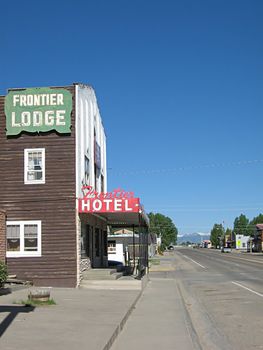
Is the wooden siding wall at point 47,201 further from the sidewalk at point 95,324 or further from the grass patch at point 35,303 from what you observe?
the grass patch at point 35,303

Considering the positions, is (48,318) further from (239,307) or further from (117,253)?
(117,253)

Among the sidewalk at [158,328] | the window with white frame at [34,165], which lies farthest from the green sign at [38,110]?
the sidewalk at [158,328]

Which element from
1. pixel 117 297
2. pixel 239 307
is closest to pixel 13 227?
pixel 117 297

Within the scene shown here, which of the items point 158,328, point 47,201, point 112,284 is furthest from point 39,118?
point 158,328

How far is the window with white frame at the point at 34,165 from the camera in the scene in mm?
22672

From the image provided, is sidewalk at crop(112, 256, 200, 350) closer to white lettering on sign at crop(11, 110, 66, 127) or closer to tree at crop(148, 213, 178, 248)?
white lettering on sign at crop(11, 110, 66, 127)

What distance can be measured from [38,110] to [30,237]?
5220 mm

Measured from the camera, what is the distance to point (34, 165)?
22.8m

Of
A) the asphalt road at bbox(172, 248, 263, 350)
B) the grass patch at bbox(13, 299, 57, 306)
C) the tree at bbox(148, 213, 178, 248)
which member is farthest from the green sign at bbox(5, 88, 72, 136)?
the tree at bbox(148, 213, 178, 248)

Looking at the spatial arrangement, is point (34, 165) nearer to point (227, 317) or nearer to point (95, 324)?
point (227, 317)

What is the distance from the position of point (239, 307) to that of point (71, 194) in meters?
8.75

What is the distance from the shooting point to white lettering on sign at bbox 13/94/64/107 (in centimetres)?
2264

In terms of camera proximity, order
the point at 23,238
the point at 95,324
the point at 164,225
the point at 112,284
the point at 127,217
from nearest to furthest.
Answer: the point at 95,324 → the point at 23,238 → the point at 112,284 → the point at 127,217 → the point at 164,225

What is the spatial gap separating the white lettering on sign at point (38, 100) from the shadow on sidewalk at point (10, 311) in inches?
413
